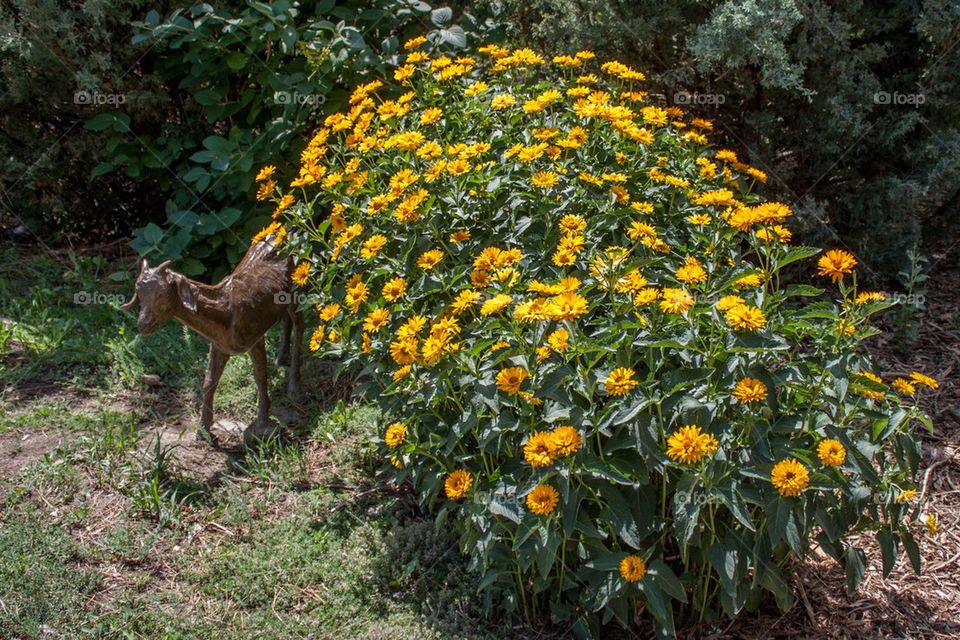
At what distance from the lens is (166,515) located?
3.52 meters

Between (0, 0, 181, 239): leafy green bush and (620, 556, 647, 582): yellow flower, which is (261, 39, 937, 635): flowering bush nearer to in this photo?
(620, 556, 647, 582): yellow flower

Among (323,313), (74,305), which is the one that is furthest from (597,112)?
(74,305)

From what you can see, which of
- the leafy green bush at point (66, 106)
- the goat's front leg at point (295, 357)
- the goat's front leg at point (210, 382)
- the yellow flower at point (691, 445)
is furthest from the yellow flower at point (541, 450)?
the leafy green bush at point (66, 106)

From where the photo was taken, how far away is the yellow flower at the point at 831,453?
2307 millimetres

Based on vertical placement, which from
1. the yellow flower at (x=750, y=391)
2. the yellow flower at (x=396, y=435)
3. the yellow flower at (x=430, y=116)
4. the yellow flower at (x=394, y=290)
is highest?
the yellow flower at (x=430, y=116)

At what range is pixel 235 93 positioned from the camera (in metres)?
5.49

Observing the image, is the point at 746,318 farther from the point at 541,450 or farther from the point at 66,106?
the point at 66,106

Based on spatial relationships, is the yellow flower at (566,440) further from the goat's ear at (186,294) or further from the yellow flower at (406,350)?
the goat's ear at (186,294)

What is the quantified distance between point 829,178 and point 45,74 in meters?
4.70

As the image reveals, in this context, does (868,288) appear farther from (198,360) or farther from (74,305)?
(74,305)

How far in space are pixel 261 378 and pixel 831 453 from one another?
99.1 inches

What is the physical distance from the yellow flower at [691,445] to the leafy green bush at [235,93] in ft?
9.50

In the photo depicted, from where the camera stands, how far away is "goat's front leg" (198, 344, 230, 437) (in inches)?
151

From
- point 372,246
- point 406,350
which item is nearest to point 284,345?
point 372,246
